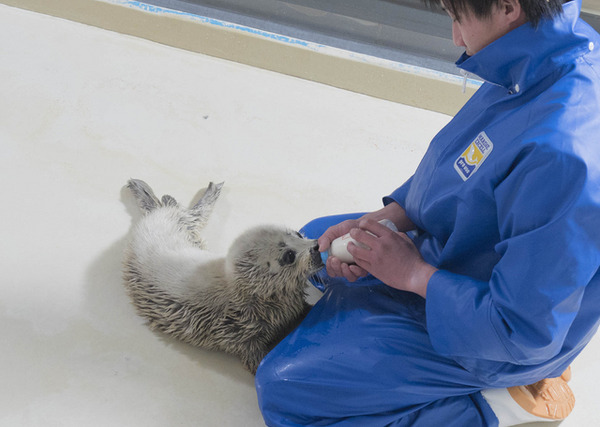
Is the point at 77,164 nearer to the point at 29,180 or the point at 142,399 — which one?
the point at 29,180

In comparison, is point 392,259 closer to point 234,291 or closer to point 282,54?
point 234,291

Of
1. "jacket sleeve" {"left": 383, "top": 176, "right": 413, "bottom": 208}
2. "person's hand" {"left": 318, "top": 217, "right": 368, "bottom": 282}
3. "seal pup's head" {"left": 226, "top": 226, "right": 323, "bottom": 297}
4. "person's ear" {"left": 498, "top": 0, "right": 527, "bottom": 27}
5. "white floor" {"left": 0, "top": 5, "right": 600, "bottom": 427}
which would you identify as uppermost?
"person's ear" {"left": 498, "top": 0, "right": 527, "bottom": 27}

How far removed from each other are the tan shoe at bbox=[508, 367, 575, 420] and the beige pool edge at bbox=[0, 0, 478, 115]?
1.85m

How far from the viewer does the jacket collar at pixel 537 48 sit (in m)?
1.27

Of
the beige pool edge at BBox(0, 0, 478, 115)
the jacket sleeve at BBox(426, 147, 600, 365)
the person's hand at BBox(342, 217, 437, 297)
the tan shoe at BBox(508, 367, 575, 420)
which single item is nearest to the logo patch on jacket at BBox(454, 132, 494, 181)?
the jacket sleeve at BBox(426, 147, 600, 365)

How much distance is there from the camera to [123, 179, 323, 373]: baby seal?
6.09 ft

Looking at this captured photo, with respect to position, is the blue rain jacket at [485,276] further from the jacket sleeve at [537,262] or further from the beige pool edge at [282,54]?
the beige pool edge at [282,54]

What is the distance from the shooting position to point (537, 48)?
1279mm

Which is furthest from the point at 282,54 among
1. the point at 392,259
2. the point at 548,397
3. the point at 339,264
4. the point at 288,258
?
the point at 548,397

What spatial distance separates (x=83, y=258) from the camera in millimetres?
2230

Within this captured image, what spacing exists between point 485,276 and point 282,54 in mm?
2229

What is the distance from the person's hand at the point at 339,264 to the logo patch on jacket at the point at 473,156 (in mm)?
452

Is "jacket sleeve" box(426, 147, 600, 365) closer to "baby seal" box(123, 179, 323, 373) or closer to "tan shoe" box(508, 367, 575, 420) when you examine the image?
"tan shoe" box(508, 367, 575, 420)

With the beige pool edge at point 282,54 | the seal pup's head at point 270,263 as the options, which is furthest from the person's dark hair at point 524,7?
the beige pool edge at point 282,54
